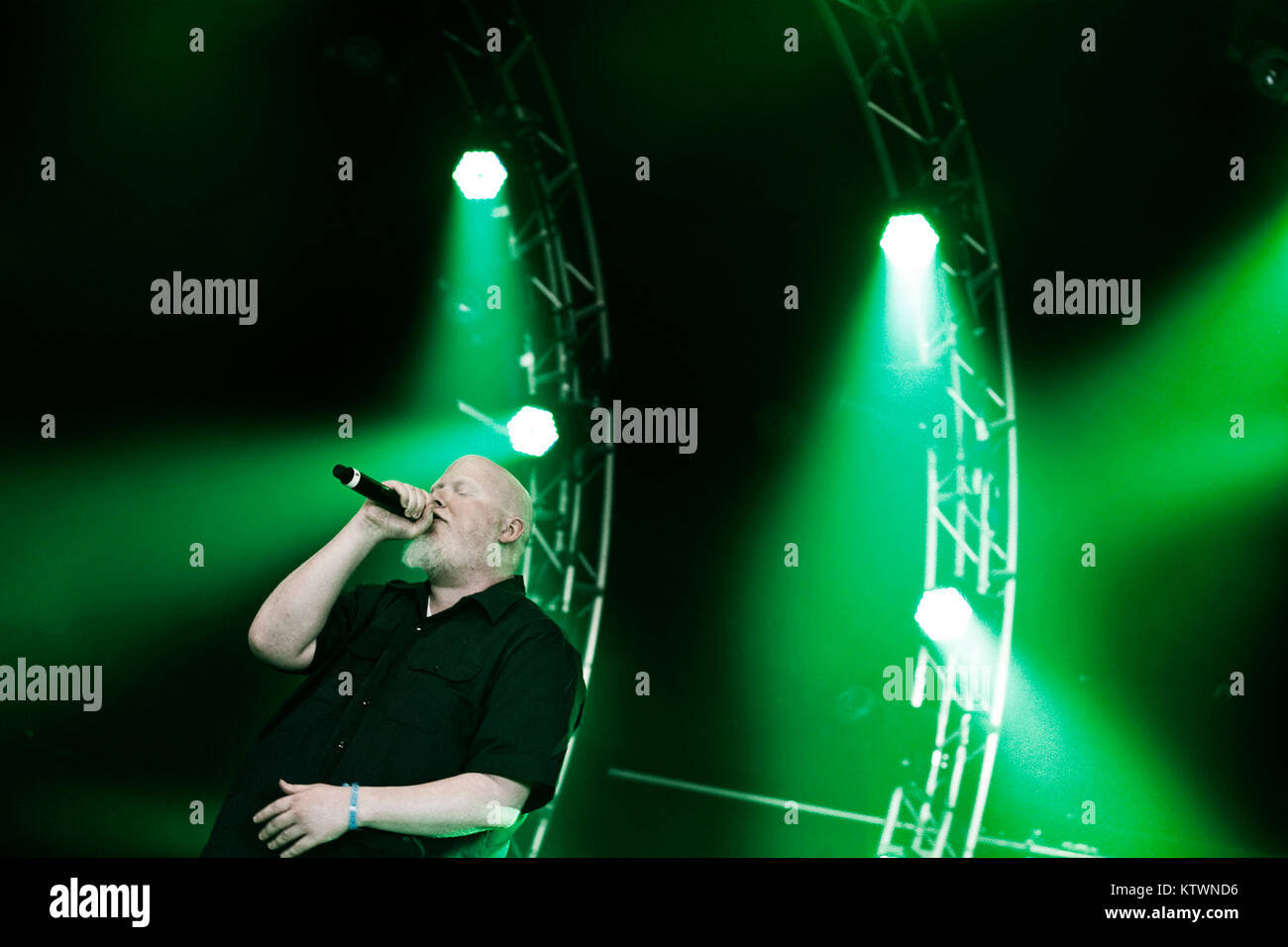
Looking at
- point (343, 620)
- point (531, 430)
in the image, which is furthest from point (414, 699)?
point (531, 430)

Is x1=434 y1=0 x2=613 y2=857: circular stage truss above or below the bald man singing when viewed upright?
above

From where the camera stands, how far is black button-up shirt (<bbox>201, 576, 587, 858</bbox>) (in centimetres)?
215

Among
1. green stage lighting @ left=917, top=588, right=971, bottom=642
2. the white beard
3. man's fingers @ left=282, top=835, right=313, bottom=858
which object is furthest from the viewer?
green stage lighting @ left=917, top=588, right=971, bottom=642

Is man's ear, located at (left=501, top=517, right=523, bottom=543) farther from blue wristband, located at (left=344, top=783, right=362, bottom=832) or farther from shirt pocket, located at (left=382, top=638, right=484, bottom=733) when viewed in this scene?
blue wristband, located at (left=344, top=783, right=362, bottom=832)

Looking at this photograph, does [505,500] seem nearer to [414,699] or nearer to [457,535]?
[457,535]

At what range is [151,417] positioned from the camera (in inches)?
192

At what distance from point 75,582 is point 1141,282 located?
16.5ft

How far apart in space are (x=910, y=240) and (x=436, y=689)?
11.0 feet

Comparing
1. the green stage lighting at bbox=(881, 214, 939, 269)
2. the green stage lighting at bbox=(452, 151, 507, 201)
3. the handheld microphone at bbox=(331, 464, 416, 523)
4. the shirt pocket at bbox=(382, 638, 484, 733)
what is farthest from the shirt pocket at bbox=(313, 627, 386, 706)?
the green stage lighting at bbox=(881, 214, 939, 269)

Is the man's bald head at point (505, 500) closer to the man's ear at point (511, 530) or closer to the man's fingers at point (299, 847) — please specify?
the man's ear at point (511, 530)

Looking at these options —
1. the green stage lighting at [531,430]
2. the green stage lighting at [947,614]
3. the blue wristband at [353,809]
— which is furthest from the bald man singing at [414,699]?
the green stage lighting at [947,614]

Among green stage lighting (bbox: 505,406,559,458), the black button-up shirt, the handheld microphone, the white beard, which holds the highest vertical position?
green stage lighting (bbox: 505,406,559,458)

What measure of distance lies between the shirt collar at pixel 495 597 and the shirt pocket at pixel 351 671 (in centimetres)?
13
